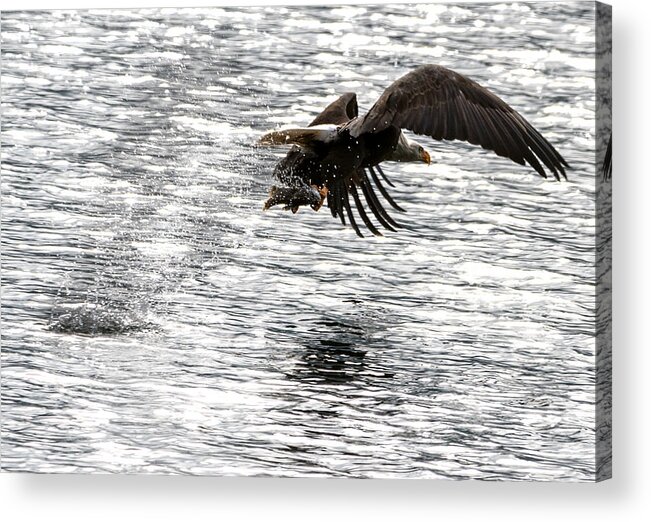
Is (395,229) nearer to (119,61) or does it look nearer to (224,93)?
(224,93)

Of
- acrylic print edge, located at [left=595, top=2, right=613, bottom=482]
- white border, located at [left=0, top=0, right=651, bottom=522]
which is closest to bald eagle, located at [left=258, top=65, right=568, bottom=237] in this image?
acrylic print edge, located at [left=595, top=2, right=613, bottom=482]

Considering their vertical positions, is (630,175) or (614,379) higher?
(630,175)

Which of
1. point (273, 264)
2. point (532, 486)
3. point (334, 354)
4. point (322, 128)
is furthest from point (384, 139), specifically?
point (532, 486)

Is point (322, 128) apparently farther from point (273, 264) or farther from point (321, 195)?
point (273, 264)

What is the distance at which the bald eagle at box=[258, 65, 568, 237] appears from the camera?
18.1 ft

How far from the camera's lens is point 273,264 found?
5.75 meters

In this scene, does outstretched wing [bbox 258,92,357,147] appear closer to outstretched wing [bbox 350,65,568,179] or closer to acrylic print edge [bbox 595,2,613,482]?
outstretched wing [bbox 350,65,568,179]

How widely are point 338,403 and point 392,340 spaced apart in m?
0.29

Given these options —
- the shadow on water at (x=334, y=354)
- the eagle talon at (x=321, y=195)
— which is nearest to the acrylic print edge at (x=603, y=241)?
the shadow on water at (x=334, y=354)

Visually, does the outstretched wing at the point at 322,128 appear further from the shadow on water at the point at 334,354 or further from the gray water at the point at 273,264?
the shadow on water at the point at 334,354

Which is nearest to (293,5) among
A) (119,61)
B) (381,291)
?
(119,61)

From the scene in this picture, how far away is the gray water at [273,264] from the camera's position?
217 inches

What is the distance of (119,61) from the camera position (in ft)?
19.2

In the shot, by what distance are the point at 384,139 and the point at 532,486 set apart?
1304 mm
